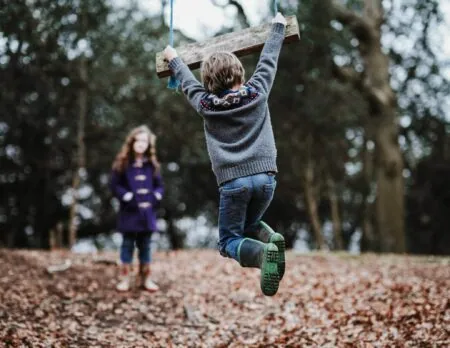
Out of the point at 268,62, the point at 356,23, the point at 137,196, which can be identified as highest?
the point at 356,23

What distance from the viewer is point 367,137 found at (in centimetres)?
1908

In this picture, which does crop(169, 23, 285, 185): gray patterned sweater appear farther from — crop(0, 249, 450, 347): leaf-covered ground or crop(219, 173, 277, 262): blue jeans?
crop(0, 249, 450, 347): leaf-covered ground

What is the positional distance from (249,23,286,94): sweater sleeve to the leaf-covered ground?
256cm

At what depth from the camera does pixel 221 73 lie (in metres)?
3.86

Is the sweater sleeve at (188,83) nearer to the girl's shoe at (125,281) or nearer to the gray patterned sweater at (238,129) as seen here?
the gray patterned sweater at (238,129)

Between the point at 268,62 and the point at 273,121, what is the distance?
11302mm

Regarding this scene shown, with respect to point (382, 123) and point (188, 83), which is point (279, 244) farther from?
point (382, 123)

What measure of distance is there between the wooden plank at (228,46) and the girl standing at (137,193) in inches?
95.2

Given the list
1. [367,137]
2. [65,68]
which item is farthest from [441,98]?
[65,68]

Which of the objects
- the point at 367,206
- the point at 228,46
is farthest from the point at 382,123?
the point at 228,46

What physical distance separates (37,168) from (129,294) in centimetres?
1168

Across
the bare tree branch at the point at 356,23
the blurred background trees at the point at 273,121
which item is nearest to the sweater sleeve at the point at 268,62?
the blurred background trees at the point at 273,121

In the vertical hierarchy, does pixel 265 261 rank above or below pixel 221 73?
below

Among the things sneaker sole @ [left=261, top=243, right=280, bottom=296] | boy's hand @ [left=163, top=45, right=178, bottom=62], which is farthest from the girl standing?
sneaker sole @ [left=261, top=243, right=280, bottom=296]
